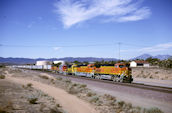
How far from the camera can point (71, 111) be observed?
1039 centimetres

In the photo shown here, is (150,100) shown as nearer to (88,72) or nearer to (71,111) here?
(71,111)

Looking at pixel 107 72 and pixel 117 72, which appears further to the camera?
pixel 107 72

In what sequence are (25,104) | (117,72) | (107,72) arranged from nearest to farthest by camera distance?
(25,104), (117,72), (107,72)

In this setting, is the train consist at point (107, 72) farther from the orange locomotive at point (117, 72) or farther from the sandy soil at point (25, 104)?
the sandy soil at point (25, 104)

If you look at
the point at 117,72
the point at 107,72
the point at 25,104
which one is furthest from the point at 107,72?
the point at 25,104

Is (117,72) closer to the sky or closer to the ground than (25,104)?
closer to the sky

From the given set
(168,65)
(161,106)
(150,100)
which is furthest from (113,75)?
(168,65)

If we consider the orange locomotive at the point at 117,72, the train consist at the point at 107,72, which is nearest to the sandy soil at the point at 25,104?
the orange locomotive at the point at 117,72

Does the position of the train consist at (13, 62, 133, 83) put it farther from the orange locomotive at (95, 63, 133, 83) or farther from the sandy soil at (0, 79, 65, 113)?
the sandy soil at (0, 79, 65, 113)

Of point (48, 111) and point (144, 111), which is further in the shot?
point (144, 111)

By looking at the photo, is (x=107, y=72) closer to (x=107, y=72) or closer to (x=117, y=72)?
(x=107, y=72)

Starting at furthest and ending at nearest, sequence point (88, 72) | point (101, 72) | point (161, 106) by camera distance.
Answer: point (88, 72)
point (101, 72)
point (161, 106)

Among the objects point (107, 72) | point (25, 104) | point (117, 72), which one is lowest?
point (25, 104)

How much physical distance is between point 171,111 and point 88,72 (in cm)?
2486
